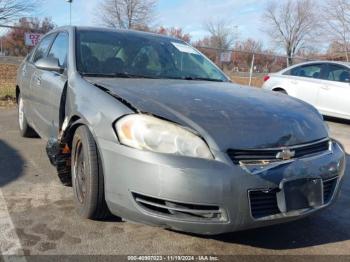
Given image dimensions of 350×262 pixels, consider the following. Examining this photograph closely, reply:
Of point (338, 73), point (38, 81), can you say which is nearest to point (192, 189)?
point (38, 81)

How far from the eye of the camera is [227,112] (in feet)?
9.89

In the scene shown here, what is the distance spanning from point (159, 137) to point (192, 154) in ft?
0.77

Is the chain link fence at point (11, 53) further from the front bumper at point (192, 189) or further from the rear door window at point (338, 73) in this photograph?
the front bumper at point (192, 189)

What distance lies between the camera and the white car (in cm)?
963

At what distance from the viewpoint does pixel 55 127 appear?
4.17 metres

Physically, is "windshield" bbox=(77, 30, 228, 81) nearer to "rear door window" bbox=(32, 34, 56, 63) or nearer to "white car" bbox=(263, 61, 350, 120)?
"rear door window" bbox=(32, 34, 56, 63)

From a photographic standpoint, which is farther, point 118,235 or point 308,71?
point 308,71

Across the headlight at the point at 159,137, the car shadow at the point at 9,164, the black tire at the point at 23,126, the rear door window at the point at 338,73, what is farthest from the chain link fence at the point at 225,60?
the headlight at the point at 159,137

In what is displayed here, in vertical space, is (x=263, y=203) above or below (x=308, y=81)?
below

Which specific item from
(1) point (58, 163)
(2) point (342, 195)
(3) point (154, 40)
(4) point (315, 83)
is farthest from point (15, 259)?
(4) point (315, 83)

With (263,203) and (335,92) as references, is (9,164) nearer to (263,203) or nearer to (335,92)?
(263,203)

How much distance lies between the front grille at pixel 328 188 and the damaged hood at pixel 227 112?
312 mm

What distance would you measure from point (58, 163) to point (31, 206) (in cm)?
42

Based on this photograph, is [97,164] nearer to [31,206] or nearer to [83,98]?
[83,98]
